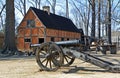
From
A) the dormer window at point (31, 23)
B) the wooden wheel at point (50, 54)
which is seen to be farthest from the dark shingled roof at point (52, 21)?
the wooden wheel at point (50, 54)

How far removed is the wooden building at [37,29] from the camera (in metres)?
46.0

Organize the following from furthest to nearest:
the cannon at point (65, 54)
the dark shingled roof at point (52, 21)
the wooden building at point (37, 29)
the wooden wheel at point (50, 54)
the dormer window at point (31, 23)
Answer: the dormer window at point (31, 23) → the dark shingled roof at point (52, 21) → the wooden building at point (37, 29) → the wooden wheel at point (50, 54) → the cannon at point (65, 54)

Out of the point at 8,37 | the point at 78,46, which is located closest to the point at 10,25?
the point at 8,37

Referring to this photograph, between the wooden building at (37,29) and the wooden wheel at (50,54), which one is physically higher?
the wooden building at (37,29)

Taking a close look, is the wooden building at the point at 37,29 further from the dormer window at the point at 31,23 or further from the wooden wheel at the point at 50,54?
the wooden wheel at the point at 50,54

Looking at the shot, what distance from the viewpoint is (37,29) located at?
46562mm

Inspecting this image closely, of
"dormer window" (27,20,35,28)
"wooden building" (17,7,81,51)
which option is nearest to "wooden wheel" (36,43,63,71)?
"wooden building" (17,7,81,51)

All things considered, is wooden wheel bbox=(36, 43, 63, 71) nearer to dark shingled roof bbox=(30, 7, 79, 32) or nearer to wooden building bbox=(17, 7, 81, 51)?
wooden building bbox=(17, 7, 81, 51)

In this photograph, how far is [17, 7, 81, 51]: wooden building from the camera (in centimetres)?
4603

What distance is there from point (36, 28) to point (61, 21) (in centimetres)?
961

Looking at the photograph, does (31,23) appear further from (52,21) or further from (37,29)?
(52,21)

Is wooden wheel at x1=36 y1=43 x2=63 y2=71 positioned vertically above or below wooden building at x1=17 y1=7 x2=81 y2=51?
below

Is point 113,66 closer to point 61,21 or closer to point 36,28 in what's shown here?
point 36,28

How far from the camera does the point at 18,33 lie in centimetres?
4916
